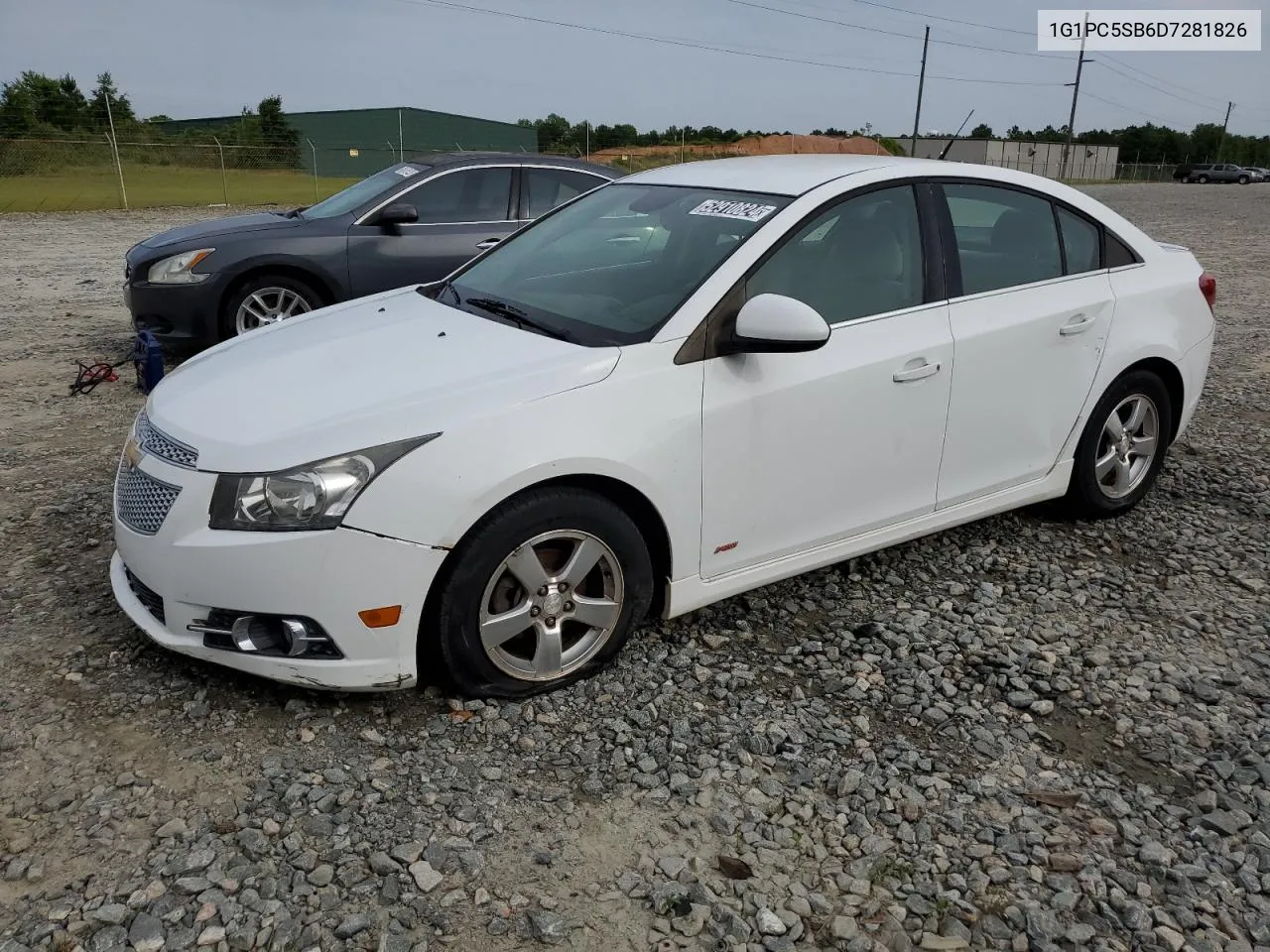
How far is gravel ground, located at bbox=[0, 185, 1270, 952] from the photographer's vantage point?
241 cm

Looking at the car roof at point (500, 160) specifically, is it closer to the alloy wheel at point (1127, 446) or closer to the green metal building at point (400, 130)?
the alloy wheel at point (1127, 446)

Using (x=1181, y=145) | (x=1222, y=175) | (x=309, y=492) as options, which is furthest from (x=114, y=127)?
(x=1181, y=145)

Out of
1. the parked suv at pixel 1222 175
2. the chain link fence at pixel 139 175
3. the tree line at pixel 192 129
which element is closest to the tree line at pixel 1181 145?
the parked suv at pixel 1222 175

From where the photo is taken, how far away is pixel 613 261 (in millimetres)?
3904

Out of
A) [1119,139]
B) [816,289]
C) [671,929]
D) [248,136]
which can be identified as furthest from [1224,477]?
[1119,139]

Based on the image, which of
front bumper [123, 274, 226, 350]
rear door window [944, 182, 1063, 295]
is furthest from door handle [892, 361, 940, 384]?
front bumper [123, 274, 226, 350]

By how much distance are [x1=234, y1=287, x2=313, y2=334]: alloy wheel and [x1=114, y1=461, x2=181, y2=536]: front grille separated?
4.24m

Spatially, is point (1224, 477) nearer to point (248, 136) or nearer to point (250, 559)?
point (250, 559)

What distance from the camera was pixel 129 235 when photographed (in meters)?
18.2

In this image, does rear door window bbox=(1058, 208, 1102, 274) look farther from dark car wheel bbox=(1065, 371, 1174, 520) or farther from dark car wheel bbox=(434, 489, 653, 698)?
dark car wheel bbox=(434, 489, 653, 698)

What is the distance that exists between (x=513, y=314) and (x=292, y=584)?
1.33m

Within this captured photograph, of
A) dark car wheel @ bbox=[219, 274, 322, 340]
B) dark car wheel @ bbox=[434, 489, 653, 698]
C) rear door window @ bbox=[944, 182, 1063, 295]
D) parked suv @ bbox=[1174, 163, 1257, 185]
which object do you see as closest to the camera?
dark car wheel @ bbox=[434, 489, 653, 698]

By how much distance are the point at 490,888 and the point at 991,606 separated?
2.41 m

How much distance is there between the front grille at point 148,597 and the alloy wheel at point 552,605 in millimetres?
1008
